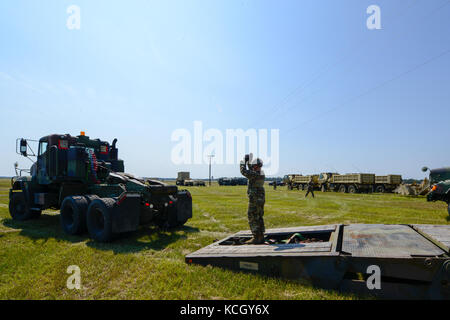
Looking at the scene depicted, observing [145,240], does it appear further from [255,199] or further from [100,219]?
[255,199]

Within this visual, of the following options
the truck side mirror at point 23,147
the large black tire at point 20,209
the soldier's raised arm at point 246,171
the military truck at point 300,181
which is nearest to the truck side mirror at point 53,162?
the truck side mirror at point 23,147

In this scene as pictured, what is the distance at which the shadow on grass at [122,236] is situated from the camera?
217 inches

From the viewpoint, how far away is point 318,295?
3.08m

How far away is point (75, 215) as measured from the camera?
6.48 meters

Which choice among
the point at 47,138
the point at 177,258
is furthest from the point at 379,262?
the point at 47,138

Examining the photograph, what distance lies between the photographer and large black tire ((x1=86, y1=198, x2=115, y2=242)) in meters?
5.63

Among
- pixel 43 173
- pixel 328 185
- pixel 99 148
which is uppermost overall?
pixel 99 148

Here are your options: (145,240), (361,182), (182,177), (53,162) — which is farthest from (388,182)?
(182,177)

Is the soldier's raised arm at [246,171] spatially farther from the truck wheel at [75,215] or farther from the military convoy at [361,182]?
the military convoy at [361,182]

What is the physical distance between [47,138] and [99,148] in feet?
5.08

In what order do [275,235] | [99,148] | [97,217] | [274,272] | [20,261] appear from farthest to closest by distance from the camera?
[99,148] → [97,217] → [275,235] → [20,261] → [274,272]

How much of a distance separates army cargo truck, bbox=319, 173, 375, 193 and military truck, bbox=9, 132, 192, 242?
83.6ft

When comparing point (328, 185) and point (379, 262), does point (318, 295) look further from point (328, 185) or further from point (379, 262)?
point (328, 185)
